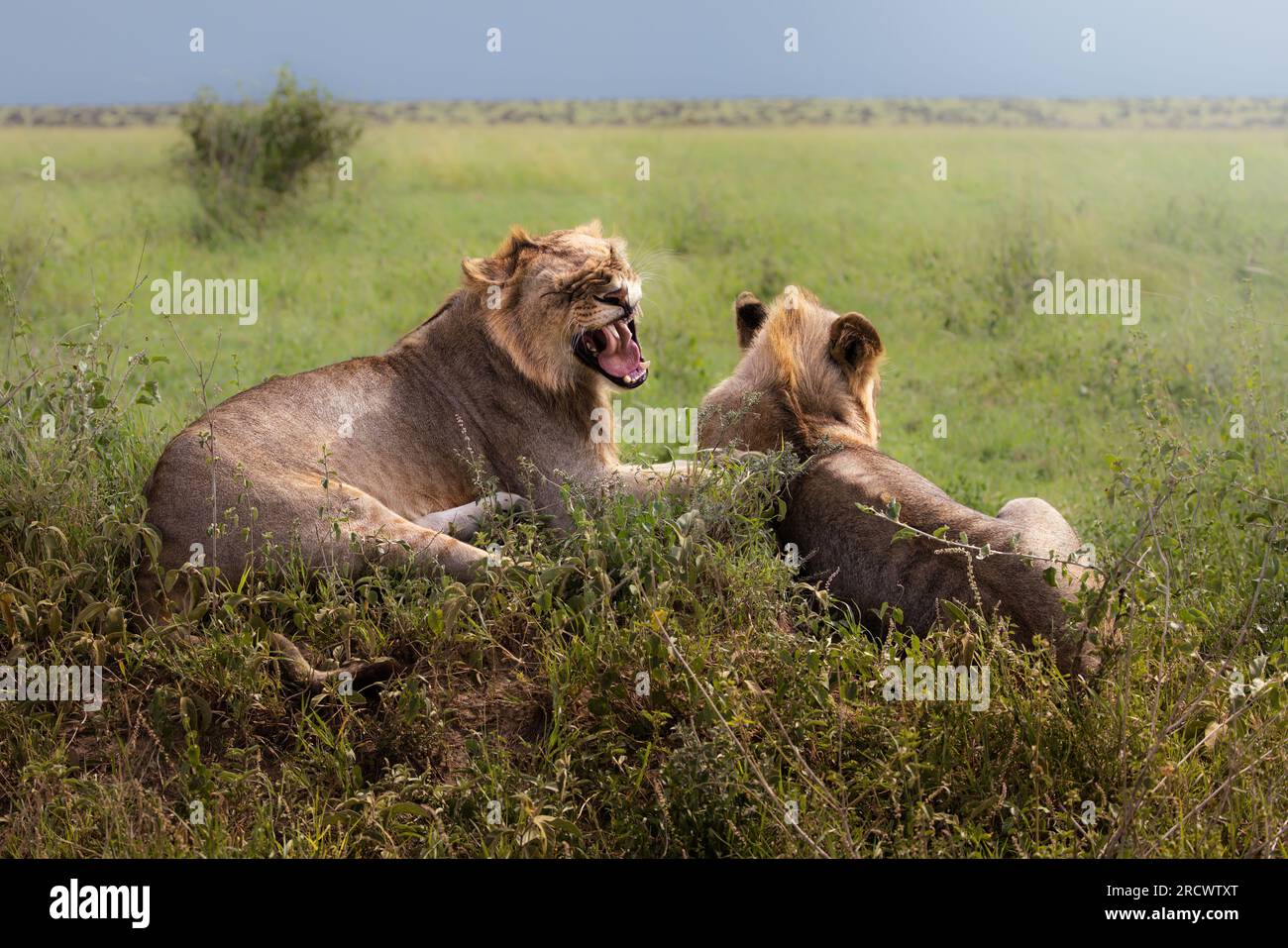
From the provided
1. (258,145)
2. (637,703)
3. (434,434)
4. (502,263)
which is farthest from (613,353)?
(258,145)

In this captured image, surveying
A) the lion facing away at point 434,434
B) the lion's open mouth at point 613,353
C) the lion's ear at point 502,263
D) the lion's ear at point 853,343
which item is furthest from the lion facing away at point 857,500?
the lion's ear at point 502,263

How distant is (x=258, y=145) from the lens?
1809 centimetres

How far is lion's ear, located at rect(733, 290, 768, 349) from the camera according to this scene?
7.41m

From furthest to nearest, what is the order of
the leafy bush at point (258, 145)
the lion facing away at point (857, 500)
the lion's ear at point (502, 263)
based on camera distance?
1. the leafy bush at point (258, 145)
2. the lion's ear at point (502, 263)
3. the lion facing away at point (857, 500)

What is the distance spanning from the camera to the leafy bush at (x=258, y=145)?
58.8 feet

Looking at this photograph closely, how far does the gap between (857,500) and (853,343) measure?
Result: 110cm

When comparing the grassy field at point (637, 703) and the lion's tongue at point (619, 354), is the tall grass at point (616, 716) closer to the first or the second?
the grassy field at point (637, 703)

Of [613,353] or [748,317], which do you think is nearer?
[613,353]

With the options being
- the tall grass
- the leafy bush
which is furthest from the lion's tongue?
the leafy bush

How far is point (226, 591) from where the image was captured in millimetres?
5301

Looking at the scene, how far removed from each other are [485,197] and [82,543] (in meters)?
16.8

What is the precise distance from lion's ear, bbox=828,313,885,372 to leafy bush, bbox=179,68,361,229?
12.6 meters

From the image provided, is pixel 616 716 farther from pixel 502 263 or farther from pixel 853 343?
pixel 853 343

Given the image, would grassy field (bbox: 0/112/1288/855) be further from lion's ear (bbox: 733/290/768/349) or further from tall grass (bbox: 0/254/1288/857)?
lion's ear (bbox: 733/290/768/349)
